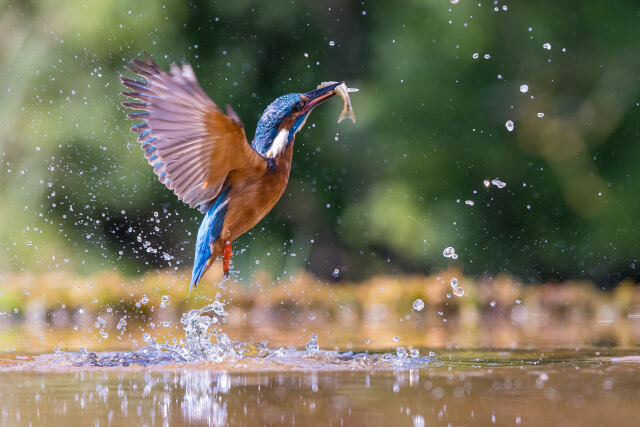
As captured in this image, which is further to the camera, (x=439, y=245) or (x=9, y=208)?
(x=9, y=208)

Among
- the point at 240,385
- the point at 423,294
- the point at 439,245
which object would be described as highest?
the point at 439,245

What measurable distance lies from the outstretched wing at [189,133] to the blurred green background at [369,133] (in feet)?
16.3

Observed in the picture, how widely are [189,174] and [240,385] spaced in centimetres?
86

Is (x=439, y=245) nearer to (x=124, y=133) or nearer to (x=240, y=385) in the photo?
(x=124, y=133)

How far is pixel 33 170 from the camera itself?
29.8 feet

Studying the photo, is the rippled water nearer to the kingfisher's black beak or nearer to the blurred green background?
the kingfisher's black beak

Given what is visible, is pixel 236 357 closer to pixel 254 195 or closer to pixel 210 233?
pixel 210 233

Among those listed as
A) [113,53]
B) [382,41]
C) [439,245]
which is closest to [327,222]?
[439,245]

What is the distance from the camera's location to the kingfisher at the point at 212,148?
3100 millimetres

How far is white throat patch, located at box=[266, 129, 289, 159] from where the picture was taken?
3.68 meters

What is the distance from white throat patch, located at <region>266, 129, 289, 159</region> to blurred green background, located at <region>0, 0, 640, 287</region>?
4723 millimetres

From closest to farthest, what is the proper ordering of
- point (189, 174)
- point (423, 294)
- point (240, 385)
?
point (240, 385), point (189, 174), point (423, 294)

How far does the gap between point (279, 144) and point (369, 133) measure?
4.88 m

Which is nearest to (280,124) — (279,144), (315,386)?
(279,144)
